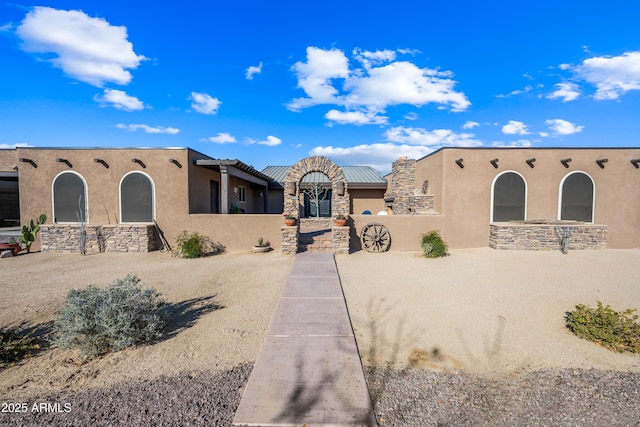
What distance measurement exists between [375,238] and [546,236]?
6.29 metres

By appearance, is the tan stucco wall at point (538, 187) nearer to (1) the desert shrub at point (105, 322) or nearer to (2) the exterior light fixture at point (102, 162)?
(1) the desert shrub at point (105, 322)

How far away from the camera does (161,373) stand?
3289 mm

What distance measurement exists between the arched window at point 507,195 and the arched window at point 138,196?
532 inches

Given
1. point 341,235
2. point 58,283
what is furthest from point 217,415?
point 341,235

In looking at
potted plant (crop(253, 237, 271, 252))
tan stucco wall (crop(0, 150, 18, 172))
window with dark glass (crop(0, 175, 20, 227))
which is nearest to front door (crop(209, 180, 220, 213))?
potted plant (crop(253, 237, 271, 252))

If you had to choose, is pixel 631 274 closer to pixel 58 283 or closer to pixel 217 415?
pixel 217 415

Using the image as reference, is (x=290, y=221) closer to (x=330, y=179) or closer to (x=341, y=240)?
(x=341, y=240)

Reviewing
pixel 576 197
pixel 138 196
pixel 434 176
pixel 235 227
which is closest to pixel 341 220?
pixel 235 227

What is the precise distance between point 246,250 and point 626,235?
50.5 feet

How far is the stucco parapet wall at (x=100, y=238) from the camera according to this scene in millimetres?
10586

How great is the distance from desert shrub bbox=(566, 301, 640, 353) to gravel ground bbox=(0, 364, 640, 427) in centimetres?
85

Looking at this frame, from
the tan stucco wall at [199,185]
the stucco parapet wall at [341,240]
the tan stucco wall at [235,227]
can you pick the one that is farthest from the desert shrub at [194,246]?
the stucco parapet wall at [341,240]

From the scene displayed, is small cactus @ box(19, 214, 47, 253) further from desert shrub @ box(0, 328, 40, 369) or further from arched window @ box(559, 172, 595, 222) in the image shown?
arched window @ box(559, 172, 595, 222)

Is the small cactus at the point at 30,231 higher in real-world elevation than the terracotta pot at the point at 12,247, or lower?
higher
